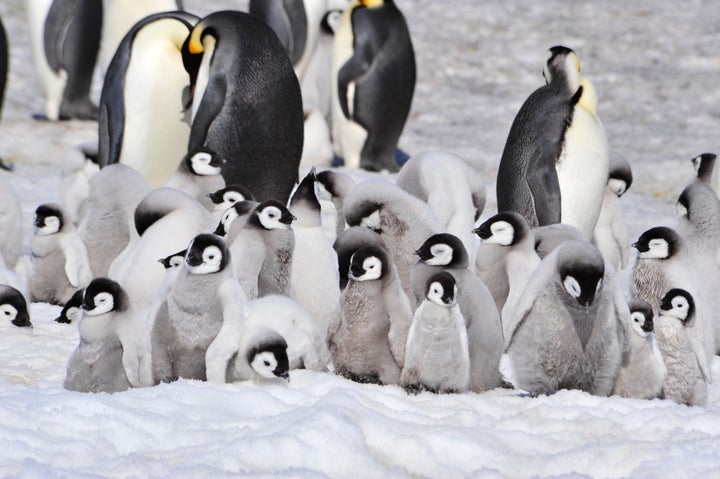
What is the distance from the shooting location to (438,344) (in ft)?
12.8

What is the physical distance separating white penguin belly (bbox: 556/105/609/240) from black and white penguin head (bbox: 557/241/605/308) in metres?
2.79

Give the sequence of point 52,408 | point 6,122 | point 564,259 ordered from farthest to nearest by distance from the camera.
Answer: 1. point 6,122
2. point 564,259
3. point 52,408

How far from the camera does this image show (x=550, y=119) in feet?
22.3

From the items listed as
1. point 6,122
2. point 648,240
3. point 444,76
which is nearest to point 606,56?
point 444,76

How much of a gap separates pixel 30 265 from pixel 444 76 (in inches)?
389

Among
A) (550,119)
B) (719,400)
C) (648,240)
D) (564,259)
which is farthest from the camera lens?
(550,119)

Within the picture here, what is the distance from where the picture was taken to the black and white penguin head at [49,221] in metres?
5.67

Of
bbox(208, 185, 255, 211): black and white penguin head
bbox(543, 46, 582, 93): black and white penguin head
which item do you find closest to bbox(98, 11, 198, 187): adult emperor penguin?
bbox(208, 185, 255, 211): black and white penguin head

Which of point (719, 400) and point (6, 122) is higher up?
point (719, 400)

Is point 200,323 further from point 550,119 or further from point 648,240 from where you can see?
point 550,119

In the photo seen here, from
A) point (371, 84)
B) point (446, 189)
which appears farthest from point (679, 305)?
point (371, 84)

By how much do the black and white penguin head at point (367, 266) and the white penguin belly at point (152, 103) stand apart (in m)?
3.57

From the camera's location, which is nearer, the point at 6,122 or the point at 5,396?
the point at 5,396

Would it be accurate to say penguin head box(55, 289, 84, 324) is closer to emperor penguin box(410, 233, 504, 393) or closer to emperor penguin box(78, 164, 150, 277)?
emperor penguin box(78, 164, 150, 277)
